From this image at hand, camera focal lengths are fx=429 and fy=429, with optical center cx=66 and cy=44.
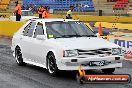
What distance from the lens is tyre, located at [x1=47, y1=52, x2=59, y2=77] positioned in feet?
35.3

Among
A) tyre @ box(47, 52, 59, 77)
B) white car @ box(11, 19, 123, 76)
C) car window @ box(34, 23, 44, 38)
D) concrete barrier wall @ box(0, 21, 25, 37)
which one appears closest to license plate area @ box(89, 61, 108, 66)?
white car @ box(11, 19, 123, 76)

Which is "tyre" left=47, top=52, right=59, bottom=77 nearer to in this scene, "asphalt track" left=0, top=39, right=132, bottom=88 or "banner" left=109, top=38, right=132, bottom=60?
"asphalt track" left=0, top=39, right=132, bottom=88

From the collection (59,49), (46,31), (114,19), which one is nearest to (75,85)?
(59,49)

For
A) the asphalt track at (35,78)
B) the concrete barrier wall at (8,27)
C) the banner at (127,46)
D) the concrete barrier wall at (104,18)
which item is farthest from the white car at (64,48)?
the concrete barrier wall at (104,18)

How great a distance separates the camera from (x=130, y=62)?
14570 mm

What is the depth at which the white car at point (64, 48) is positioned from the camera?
10383mm

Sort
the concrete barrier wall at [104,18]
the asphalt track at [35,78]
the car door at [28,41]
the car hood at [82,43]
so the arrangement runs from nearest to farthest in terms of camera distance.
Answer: the asphalt track at [35,78], the car hood at [82,43], the car door at [28,41], the concrete barrier wall at [104,18]

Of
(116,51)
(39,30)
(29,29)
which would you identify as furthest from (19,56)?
(116,51)

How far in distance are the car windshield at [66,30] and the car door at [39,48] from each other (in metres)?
0.27

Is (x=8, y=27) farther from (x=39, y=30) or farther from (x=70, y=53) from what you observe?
(x=70, y=53)

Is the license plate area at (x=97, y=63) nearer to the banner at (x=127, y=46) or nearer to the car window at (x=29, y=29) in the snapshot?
the car window at (x=29, y=29)

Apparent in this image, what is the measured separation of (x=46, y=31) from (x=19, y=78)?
5.35 feet

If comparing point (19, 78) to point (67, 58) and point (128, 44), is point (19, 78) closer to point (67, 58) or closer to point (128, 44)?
point (67, 58)

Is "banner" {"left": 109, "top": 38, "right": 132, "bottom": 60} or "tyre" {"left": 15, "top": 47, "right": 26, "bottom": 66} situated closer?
"tyre" {"left": 15, "top": 47, "right": 26, "bottom": 66}
